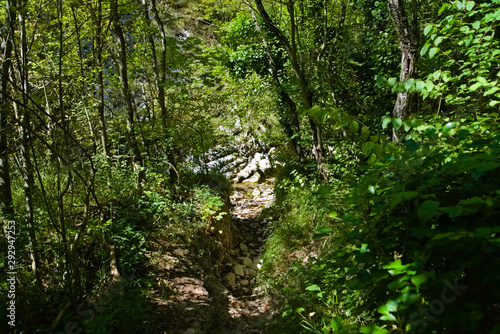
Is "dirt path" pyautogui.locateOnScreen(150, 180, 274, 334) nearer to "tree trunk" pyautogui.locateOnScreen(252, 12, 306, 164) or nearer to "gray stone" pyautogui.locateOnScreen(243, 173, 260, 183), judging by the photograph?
"tree trunk" pyautogui.locateOnScreen(252, 12, 306, 164)

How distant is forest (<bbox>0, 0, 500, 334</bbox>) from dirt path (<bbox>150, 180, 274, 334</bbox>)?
2cm

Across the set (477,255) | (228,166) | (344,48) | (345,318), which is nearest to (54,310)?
(345,318)

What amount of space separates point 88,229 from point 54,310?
926 millimetres

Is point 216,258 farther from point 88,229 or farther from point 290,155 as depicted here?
point 290,155

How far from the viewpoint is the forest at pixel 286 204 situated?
1053mm

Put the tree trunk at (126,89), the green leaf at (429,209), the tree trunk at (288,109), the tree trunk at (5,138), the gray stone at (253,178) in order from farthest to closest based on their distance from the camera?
the gray stone at (253,178), the tree trunk at (288,109), the tree trunk at (126,89), the tree trunk at (5,138), the green leaf at (429,209)

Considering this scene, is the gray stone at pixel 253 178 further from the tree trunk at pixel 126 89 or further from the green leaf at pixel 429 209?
the green leaf at pixel 429 209

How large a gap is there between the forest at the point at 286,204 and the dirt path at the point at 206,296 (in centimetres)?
2

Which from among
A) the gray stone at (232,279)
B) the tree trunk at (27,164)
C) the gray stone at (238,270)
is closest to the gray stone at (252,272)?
the gray stone at (238,270)

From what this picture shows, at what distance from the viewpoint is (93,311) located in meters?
2.53

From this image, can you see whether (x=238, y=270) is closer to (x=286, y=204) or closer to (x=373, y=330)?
(x=286, y=204)

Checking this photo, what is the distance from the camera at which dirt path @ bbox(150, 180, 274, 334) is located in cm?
303

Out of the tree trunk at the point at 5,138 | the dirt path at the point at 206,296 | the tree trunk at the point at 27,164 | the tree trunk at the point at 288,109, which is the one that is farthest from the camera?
the tree trunk at the point at 288,109

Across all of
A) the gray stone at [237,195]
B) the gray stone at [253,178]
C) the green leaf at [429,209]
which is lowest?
the green leaf at [429,209]
